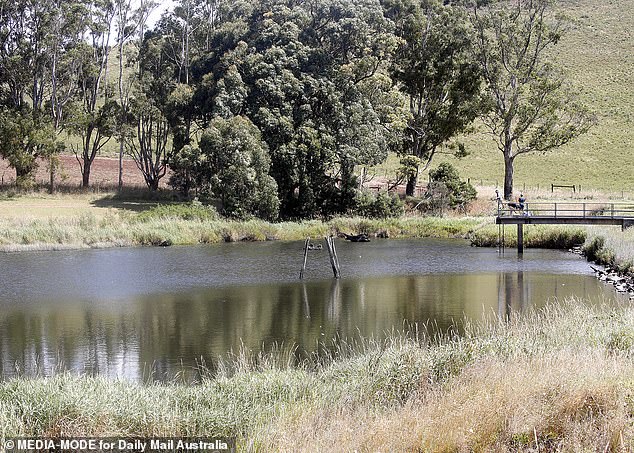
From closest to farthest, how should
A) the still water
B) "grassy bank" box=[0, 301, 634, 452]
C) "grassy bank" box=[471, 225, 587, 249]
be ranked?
"grassy bank" box=[0, 301, 634, 452] → the still water → "grassy bank" box=[471, 225, 587, 249]

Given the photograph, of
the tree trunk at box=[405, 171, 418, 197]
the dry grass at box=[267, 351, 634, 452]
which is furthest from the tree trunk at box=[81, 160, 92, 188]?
the dry grass at box=[267, 351, 634, 452]

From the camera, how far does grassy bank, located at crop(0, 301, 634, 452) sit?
32.5 feet

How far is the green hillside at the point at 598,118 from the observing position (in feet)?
278

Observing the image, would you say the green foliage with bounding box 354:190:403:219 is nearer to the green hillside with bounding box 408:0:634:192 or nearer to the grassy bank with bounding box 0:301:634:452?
the green hillside with bounding box 408:0:634:192

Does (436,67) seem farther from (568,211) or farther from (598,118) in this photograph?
(598,118)

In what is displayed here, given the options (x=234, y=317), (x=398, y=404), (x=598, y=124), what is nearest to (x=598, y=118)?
(x=598, y=124)

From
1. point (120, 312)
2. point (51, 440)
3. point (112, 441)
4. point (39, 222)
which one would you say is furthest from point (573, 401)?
point (39, 222)

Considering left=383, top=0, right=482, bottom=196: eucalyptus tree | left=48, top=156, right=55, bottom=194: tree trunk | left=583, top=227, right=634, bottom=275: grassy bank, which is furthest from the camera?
left=383, top=0, right=482, bottom=196: eucalyptus tree

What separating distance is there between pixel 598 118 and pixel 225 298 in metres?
84.7

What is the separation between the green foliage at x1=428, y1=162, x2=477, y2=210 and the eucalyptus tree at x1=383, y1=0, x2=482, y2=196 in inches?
79.6

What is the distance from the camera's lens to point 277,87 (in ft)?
175

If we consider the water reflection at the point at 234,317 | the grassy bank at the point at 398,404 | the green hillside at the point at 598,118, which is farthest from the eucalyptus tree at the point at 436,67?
the grassy bank at the point at 398,404

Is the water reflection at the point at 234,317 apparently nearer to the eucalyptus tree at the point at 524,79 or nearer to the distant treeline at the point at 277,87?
the distant treeline at the point at 277,87

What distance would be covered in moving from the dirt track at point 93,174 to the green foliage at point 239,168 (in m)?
15.4
